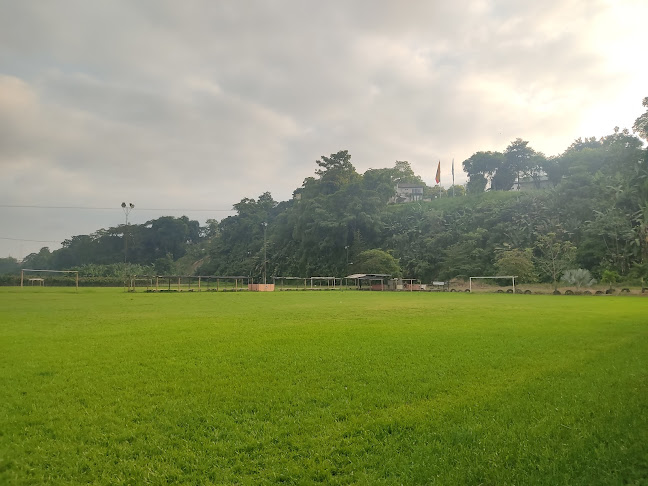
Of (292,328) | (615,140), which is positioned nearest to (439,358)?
(292,328)

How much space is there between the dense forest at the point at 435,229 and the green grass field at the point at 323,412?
1751 inches

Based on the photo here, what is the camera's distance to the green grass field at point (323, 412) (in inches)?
173

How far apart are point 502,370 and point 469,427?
3.30 m

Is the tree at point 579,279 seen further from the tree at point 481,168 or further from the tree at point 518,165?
the tree at point 481,168

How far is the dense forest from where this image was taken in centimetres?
6056

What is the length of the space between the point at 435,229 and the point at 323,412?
8048 centimetres

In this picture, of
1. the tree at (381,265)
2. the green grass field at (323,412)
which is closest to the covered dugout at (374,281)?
the tree at (381,265)

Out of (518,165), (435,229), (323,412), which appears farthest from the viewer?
(518,165)

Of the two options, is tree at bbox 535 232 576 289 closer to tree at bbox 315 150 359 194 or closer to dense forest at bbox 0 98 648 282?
dense forest at bbox 0 98 648 282

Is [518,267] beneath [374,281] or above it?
above

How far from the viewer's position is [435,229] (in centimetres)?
8288

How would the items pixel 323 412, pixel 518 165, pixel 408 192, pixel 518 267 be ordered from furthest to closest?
pixel 408 192
pixel 518 165
pixel 518 267
pixel 323 412

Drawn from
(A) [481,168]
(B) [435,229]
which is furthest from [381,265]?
(A) [481,168]

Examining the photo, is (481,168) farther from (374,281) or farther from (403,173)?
(374,281)
